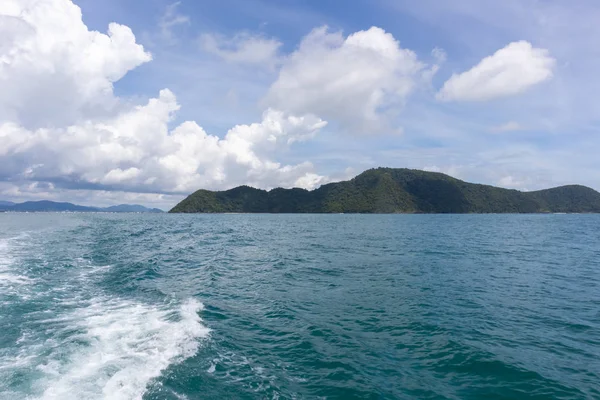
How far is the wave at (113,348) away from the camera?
35.7ft

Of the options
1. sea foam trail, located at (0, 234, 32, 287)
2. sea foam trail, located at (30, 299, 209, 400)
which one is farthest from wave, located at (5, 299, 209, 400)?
sea foam trail, located at (0, 234, 32, 287)

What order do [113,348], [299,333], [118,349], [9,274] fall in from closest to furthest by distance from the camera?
[118,349]
[113,348]
[299,333]
[9,274]

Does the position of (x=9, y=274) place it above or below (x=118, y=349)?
above

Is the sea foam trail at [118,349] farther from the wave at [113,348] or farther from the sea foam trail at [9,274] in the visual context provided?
the sea foam trail at [9,274]

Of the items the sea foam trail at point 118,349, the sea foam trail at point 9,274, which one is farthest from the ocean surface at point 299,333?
the sea foam trail at point 9,274

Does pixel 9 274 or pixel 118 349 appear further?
pixel 9 274

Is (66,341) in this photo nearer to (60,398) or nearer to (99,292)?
(60,398)

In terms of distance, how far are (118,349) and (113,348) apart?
0.29 m

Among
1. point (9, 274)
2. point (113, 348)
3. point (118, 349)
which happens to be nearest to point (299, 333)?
point (118, 349)

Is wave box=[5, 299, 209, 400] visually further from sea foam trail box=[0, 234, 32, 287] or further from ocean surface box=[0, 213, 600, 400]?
sea foam trail box=[0, 234, 32, 287]

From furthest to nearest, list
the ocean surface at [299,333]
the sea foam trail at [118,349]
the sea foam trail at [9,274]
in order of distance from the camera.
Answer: the sea foam trail at [9,274] → the ocean surface at [299,333] → the sea foam trail at [118,349]

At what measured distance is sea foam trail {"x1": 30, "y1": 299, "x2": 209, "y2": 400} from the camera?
1088 cm

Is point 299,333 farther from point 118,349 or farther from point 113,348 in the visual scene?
point 113,348

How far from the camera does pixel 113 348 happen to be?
45.6ft
